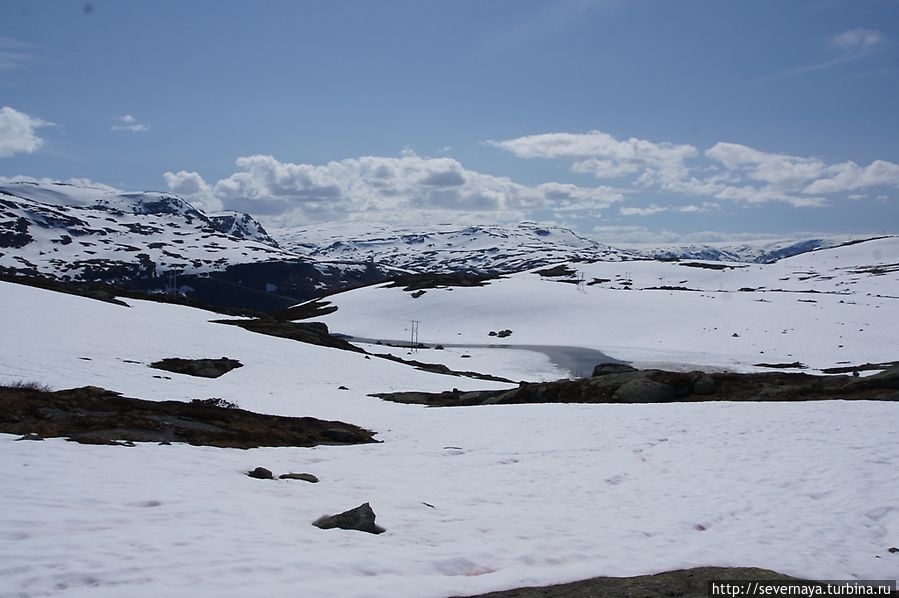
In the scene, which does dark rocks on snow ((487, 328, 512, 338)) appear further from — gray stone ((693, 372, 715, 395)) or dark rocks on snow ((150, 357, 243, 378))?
gray stone ((693, 372, 715, 395))

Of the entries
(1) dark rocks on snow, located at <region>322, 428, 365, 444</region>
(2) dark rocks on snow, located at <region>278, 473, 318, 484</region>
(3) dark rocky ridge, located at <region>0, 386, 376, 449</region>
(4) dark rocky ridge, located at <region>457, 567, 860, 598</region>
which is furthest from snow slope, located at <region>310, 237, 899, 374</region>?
(4) dark rocky ridge, located at <region>457, 567, 860, 598</region>

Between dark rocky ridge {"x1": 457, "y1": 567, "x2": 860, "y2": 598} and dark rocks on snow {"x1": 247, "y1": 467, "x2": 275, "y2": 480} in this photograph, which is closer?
dark rocky ridge {"x1": 457, "y1": 567, "x2": 860, "y2": 598}

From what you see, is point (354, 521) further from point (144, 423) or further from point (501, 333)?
point (501, 333)

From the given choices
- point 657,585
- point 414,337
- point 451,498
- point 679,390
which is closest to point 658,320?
point 414,337

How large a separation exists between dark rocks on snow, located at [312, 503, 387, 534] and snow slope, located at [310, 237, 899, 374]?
54.1 metres

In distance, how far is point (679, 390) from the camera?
95.9ft

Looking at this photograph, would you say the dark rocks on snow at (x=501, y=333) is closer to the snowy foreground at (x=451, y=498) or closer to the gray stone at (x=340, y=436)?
the snowy foreground at (x=451, y=498)

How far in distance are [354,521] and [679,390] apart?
2309 cm

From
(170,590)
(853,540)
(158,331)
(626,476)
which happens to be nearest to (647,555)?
(853,540)

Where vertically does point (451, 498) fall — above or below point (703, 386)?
below

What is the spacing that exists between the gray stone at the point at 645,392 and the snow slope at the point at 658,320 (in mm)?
31830

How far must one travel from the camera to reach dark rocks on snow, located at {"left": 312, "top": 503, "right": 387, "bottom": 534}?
382 inches

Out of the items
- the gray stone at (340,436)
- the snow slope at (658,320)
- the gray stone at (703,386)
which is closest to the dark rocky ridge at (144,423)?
the gray stone at (340,436)

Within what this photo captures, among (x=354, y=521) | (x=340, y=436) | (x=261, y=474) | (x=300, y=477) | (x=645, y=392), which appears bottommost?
(x=340, y=436)
